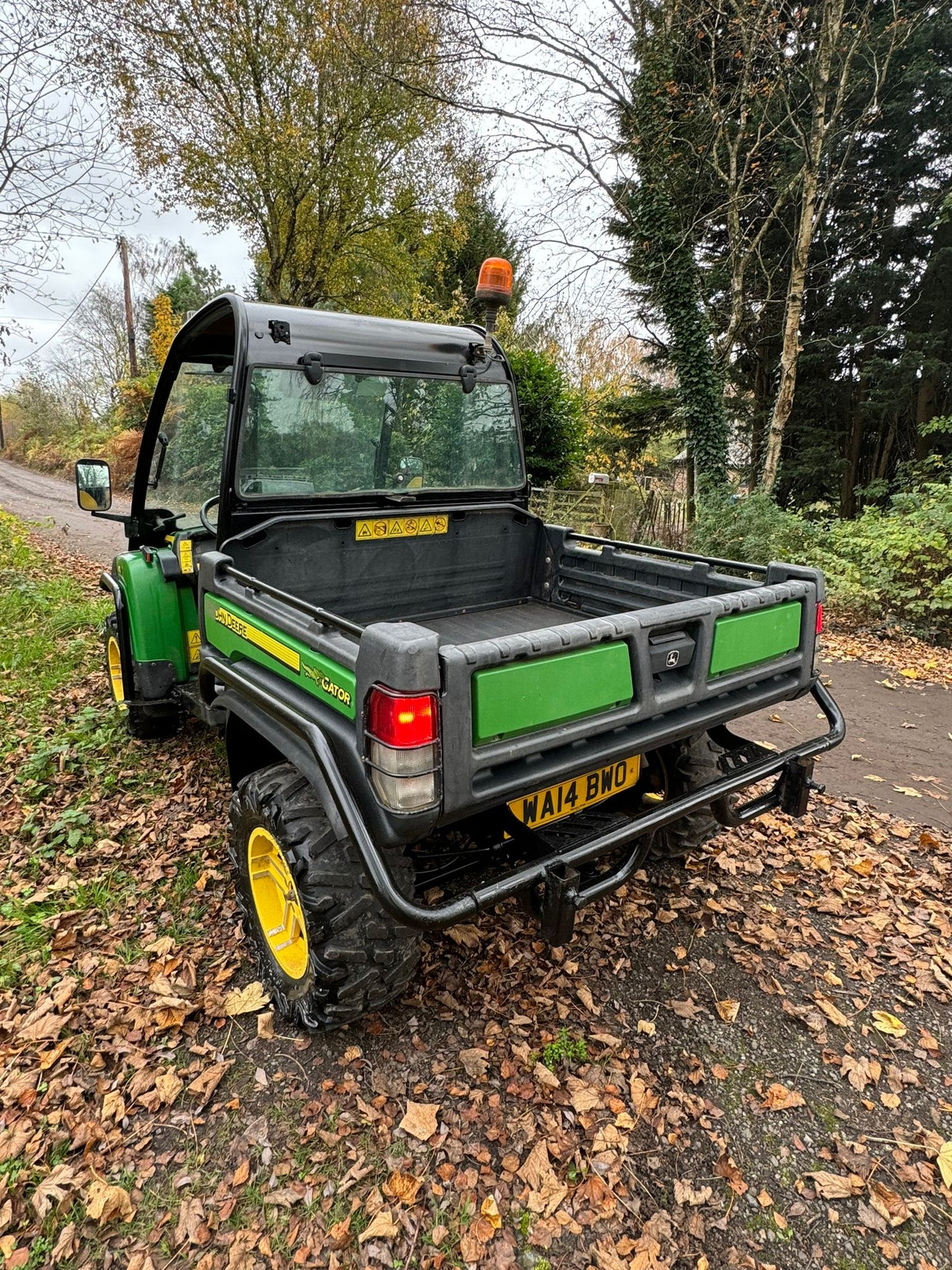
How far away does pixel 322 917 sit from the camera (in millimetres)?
2016

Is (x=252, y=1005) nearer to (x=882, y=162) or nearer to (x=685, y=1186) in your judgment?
(x=685, y=1186)

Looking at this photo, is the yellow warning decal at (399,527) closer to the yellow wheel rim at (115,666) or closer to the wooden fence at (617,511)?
the yellow wheel rim at (115,666)

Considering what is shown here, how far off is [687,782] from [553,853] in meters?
1.08

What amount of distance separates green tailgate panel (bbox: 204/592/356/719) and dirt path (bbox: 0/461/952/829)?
3.48 m

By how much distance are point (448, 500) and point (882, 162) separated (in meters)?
13.5

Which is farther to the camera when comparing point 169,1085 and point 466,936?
point 466,936

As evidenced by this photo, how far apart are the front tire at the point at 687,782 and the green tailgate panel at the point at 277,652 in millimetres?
1518

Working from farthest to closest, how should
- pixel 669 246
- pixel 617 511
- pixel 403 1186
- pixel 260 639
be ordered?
pixel 617 511 → pixel 669 246 → pixel 260 639 → pixel 403 1186

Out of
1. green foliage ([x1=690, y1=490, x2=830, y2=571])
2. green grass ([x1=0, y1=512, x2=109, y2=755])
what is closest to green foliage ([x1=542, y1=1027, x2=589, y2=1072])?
green grass ([x1=0, y1=512, x2=109, y2=755])

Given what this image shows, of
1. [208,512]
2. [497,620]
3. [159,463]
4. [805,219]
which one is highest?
[805,219]

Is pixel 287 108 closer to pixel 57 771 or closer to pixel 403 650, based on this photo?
pixel 57 771

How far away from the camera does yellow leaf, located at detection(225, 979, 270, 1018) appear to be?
2.48 m

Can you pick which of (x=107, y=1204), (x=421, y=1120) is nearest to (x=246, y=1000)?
(x=107, y=1204)

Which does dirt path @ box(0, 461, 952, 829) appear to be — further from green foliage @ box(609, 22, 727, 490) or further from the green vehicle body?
green foliage @ box(609, 22, 727, 490)
